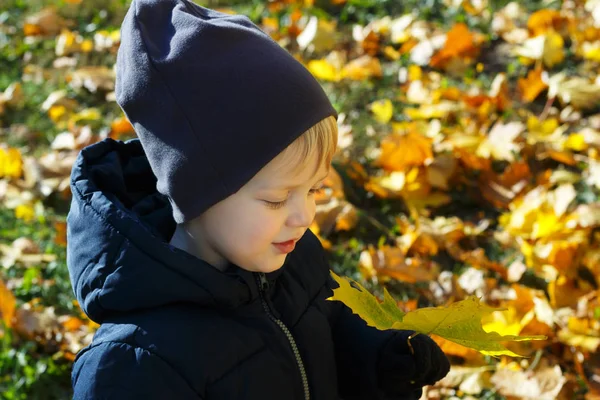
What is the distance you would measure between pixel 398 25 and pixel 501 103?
86cm

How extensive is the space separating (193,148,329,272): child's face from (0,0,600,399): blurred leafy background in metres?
0.76

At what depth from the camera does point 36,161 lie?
3295 millimetres

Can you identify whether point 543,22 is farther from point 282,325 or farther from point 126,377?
point 126,377

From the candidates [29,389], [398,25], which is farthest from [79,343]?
[398,25]

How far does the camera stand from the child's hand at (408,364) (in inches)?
75.6

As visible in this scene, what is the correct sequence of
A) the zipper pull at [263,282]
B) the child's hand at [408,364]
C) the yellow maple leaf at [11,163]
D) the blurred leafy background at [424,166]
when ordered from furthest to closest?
the yellow maple leaf at [11,163] → the blurred leafy background at [424,166] → the child's hand at [408,364] → the zipper pull at [263,282]

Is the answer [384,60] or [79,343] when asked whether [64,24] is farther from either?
[79,343]

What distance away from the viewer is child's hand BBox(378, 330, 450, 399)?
1920 mm

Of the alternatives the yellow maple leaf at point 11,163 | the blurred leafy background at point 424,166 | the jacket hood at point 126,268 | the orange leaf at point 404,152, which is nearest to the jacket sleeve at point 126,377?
the jacket hood at point 126,268

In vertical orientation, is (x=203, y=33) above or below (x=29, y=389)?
above

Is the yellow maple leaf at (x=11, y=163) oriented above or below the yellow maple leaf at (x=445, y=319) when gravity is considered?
below

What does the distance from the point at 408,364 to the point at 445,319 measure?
496 mm

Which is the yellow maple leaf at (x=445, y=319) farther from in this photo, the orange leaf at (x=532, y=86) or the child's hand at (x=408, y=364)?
the orange leaf at (x=532, y=86)

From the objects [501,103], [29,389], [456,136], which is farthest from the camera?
[501,103]
